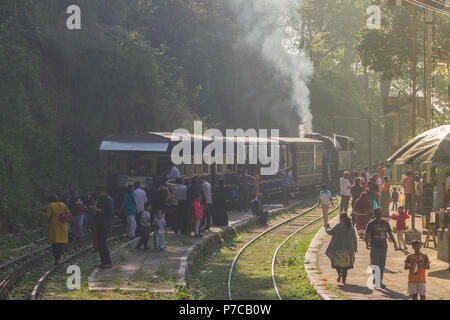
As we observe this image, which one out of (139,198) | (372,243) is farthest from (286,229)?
(372,243)

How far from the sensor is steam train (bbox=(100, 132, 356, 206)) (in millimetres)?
21734

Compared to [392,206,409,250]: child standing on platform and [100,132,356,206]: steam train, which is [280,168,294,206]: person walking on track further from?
[392,206,409,250]: child standing on platform

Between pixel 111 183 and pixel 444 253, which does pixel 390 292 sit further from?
pixel 111 183

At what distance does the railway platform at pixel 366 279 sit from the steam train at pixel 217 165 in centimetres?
598

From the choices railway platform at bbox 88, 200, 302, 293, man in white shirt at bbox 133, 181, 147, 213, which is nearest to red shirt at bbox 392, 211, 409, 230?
railway platform at bbox 88, 200, 302, 293

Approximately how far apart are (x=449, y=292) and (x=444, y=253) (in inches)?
149

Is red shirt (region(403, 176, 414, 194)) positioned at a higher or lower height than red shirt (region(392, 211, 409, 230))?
higher

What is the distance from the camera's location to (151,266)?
15.5m

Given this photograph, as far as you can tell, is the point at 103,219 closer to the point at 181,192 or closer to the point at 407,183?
the point at 181,192

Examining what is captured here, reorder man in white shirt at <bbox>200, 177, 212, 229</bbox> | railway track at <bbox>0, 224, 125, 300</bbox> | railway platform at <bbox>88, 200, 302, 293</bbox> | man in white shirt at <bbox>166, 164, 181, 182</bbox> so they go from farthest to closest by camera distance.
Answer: man in white shirt at <bbox>166, 164, 181, 182</bbox>, man in white shirt at <bbox>200, 177, 212, 229</bbox>, railway track at <bbox>0, 224, 125, 300</bbox>, railway platform at <bbox>88, 200, 302, 293</bbox>

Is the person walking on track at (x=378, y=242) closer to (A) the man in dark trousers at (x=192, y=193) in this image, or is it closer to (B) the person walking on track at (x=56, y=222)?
(B) the person walking on track at (x=56, y=222)

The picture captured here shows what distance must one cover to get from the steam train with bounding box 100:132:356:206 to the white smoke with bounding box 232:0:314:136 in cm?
1239

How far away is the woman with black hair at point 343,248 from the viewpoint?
13727 mm

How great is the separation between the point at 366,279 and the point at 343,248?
89 centimetres
